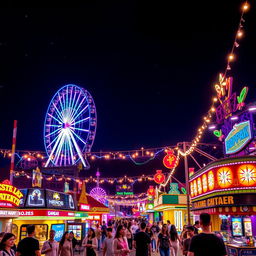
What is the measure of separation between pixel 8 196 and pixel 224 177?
34.1 ft

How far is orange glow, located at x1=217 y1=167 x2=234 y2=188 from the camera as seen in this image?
15.4 meters

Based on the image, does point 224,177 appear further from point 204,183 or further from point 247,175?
point 204,183

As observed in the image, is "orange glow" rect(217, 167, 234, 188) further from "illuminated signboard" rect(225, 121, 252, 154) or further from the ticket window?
the ticket window

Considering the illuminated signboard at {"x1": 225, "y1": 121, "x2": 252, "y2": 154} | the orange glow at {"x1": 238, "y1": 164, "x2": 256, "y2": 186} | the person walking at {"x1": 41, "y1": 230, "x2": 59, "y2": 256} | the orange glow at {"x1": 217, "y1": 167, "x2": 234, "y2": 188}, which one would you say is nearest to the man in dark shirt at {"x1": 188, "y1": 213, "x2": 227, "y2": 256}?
the person walking at {"x1": 41, "y1": 230, "x2": 59, "y2": 256}

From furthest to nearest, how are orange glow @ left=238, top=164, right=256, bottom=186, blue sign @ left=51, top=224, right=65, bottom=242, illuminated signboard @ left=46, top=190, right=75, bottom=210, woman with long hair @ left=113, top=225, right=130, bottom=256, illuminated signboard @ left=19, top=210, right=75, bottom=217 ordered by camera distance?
illuminated signboard @ left=46, top=190, right=75, bottom=210, blue sign @ left=51, top=224, right=65, bottom=242, illuminated signboard @ left=19, top=210, right=75, bottom=217, orange glow @ left=238, top=164, right=256, bottom=186, woman with long hair @ left=113, top=225, right=130, bottom=256

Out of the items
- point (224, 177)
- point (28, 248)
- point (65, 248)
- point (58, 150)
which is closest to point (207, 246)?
point (28, 248)

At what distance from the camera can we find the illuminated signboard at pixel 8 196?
43.8ft

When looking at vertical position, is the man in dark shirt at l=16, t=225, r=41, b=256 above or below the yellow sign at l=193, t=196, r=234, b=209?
below

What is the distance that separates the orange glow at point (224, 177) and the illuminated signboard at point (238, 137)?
1.58m

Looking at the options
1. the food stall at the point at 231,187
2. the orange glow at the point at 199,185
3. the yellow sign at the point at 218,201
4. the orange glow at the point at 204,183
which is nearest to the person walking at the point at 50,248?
the food stall at the point at 231,187

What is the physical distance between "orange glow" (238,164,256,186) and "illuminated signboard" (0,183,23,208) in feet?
34.9

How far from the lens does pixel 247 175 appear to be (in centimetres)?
1495

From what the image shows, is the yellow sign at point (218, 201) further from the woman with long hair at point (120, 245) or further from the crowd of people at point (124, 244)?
the woman with long hair at point (120, 245)

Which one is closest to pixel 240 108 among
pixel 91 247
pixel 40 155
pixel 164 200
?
pixel 91 247
